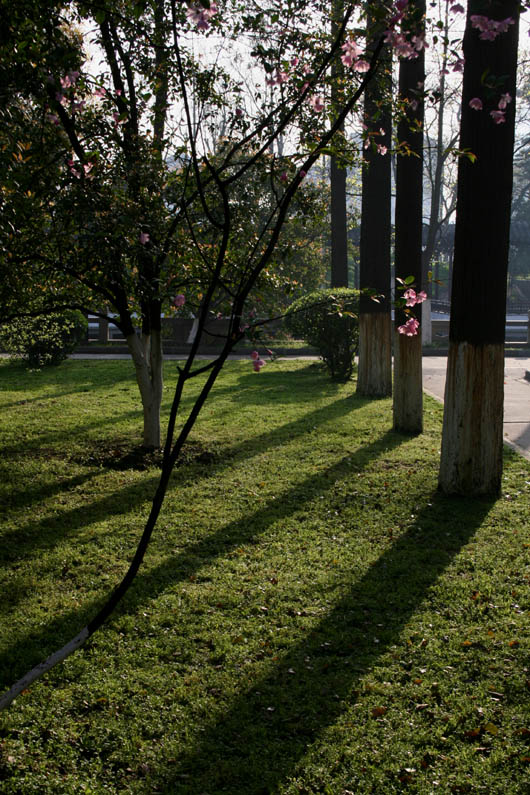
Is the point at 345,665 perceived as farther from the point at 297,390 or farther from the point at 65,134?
the point at 297,390

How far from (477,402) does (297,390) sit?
7128mm

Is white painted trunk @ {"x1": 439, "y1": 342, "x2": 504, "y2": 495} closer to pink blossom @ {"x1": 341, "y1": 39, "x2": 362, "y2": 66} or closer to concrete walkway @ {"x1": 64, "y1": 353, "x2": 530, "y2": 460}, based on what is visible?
concrete walkway @ {"x1": 64, "y1": 353, "x2": 530, "y2": 460}

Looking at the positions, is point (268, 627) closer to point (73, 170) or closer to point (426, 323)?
point (73, 170)

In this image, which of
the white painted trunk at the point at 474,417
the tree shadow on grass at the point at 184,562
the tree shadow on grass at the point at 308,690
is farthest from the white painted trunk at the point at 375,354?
the tree shadow on grass at the point at 308,690

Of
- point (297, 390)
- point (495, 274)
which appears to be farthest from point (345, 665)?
point (297, 390)

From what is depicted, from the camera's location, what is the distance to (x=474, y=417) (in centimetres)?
613

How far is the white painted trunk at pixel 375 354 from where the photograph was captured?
11.7 metres

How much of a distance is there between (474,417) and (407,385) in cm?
298

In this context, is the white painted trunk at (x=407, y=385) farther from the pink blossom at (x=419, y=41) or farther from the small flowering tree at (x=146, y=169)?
the pink blossom at (x=419, y=41)

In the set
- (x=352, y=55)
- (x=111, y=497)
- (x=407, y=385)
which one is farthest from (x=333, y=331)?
(x=352, y=55)

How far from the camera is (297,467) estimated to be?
7699mm

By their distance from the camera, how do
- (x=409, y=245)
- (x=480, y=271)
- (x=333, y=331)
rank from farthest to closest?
(x=333, y=331)
(x=409, y=245)
(x=480, y=271)

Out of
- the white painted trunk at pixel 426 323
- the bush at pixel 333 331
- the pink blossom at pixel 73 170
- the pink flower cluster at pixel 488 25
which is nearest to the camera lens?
the pink flower cluster at pixel 488 25

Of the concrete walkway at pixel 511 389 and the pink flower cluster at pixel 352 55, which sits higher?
the pink flower cluster at pixel 352 55
